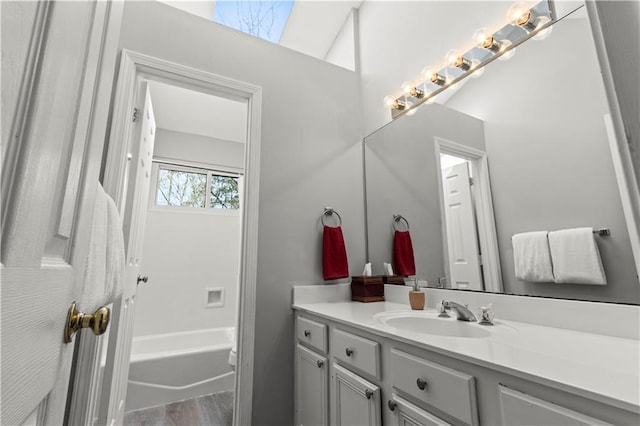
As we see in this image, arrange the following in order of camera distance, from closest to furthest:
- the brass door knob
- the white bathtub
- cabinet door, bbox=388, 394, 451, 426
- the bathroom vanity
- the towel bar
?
the brass door knob, the bathroom vanity, cabinet door, bbox=388, 394, 451, 426, the towel bar, the white bathtub

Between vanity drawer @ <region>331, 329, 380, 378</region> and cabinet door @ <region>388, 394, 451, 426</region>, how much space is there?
0.10m

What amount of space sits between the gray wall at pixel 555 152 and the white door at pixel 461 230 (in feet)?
0.49

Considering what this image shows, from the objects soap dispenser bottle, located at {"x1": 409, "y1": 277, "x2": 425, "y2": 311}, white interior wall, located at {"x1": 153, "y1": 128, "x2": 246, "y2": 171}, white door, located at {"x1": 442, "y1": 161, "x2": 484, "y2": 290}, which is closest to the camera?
white door, located at {"x1": 442, "y1": 161, "x2": 484, "y2": 290}

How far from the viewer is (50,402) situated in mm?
437

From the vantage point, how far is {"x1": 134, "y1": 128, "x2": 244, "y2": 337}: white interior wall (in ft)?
9.71

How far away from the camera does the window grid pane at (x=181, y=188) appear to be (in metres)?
3.20

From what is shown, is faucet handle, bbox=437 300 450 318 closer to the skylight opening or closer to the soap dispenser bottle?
the soap dispenser bottle

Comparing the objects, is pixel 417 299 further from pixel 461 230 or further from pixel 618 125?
pixel 618 125

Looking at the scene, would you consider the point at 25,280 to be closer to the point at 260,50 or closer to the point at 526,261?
the point at 526,261

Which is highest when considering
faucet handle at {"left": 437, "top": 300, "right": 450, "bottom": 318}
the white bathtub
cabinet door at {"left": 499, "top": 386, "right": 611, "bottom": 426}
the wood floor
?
faucet handle at {"left": 437, "top": 300, "right": 450, "bottom": 318}

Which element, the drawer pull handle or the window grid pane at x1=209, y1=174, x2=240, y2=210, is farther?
the window grid pane at x1=209, y1=174, x2=240, y2=210

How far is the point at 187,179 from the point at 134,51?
76.5 inches

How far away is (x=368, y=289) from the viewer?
1801 mm

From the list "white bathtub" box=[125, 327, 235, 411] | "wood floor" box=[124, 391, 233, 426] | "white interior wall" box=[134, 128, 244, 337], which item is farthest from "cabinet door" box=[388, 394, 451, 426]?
"white interior wall" box=[134, 128, 244, 337]
